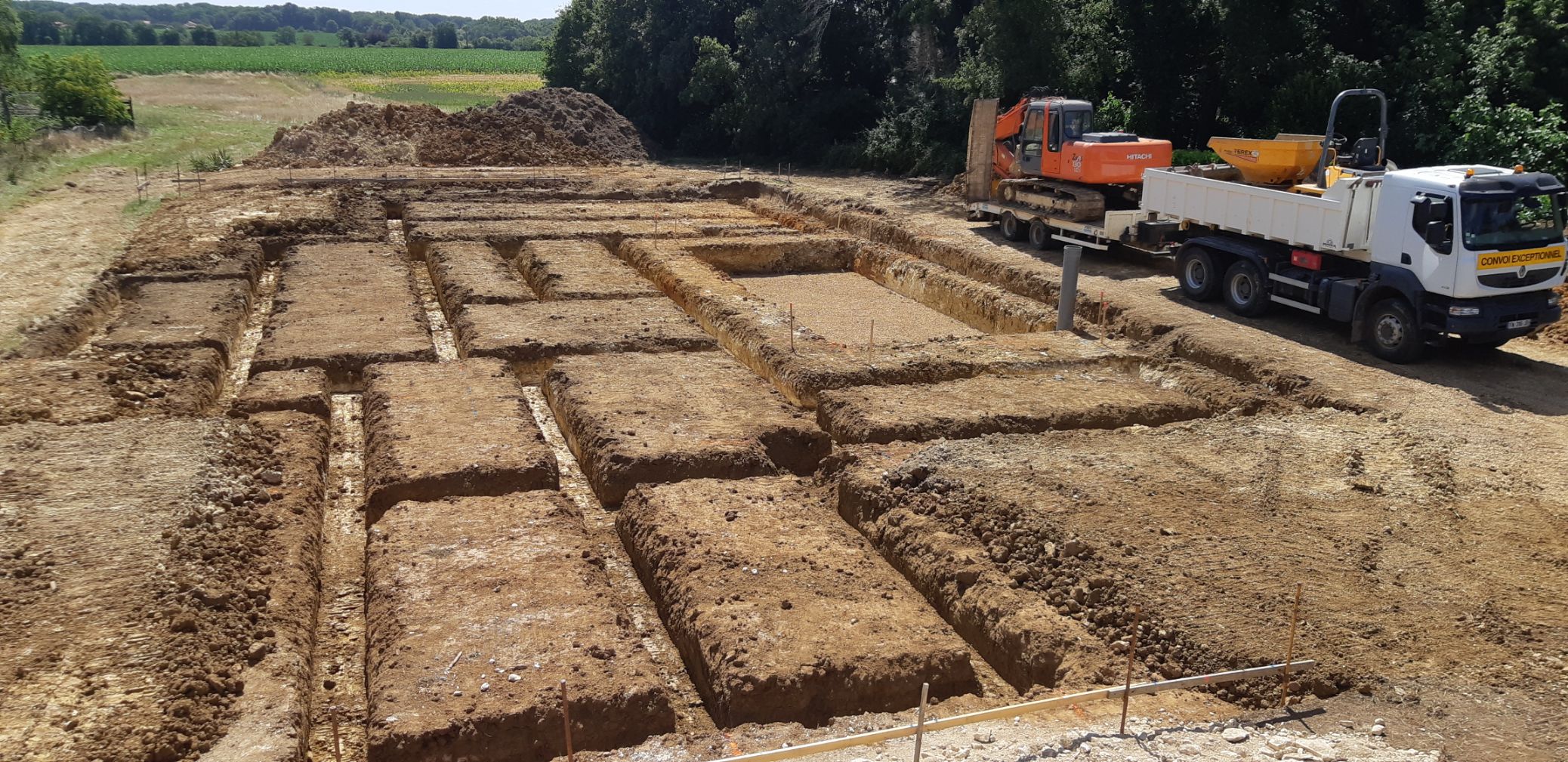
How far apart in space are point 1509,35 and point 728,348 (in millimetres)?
14506

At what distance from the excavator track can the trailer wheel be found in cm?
31

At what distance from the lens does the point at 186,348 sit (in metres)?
12.7

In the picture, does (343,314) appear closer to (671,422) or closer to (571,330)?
(571,330)

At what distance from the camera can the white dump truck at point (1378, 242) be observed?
11609 millimetres

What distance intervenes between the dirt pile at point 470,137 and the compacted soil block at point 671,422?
19884 millimetres

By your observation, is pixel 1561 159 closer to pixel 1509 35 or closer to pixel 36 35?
pixel 1509 35

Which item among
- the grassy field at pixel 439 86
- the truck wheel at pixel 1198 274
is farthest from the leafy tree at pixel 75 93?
the truck wheel at pixel 1198 274

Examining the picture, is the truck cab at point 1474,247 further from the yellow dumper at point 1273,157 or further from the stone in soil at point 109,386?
the stone in soil at point 109,386

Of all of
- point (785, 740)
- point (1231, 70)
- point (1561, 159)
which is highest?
point (1231, 70)

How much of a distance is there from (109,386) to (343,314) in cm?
350

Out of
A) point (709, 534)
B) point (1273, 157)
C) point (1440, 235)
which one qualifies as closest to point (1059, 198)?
point (1273, 157)

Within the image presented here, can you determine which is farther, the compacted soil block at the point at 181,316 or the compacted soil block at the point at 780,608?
the compacted soil block at the point at 181,316

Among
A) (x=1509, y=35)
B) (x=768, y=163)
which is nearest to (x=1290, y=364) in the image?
(x=1509, y=35)

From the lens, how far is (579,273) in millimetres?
17188
